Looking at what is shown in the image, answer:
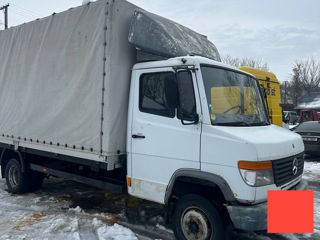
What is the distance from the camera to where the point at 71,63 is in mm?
4660

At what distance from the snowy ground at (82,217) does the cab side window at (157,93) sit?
6.15 ft

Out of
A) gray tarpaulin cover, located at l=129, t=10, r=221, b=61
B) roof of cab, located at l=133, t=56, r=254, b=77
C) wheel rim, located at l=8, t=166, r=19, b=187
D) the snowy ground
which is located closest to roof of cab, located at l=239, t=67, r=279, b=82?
the snowy ground

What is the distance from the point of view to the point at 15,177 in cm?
629

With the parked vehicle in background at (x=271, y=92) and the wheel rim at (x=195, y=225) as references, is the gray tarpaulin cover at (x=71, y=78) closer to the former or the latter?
the wheel rim at (x=195, y=225)

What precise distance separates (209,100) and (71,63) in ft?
8.04

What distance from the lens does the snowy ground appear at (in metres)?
4.21

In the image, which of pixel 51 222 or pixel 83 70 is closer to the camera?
pixel 83 70

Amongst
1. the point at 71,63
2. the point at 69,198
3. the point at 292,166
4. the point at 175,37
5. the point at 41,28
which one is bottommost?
the point at 69,198

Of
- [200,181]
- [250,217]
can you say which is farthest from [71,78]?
[250,217]


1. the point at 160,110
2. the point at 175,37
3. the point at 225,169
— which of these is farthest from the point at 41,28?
the point at 225,169

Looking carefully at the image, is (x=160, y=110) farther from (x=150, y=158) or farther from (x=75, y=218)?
(x=75, y=218)

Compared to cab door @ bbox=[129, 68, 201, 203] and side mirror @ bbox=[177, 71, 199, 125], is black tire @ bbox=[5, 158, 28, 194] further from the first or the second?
side mirror @ bbox=[177, 71, 199, 125]

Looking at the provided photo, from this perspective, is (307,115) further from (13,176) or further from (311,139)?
(13,176)

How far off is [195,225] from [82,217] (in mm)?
2221
